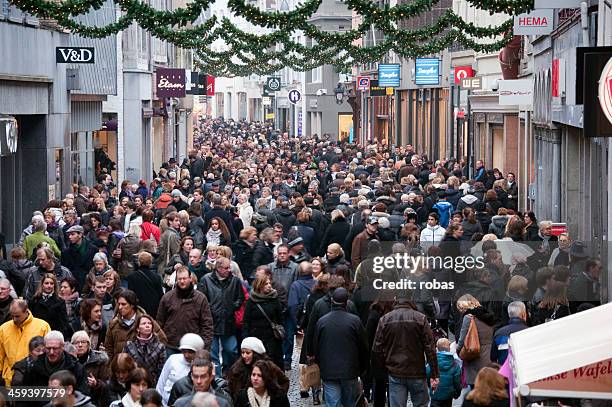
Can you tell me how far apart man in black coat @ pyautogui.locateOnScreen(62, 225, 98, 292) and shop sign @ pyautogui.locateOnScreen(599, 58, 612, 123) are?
7493mm

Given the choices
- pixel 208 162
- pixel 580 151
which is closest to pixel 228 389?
pixel 580 151

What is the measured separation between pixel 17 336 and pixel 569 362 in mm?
6109

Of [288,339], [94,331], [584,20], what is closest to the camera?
[94,331]

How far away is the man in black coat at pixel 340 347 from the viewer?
14219 mm

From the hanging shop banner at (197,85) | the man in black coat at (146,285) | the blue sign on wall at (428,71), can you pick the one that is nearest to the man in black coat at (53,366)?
the man in black coat at (146,285)

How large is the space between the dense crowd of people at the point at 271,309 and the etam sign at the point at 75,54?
24.3 feet

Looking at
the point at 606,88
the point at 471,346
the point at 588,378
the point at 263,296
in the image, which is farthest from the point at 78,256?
the point at 588,378

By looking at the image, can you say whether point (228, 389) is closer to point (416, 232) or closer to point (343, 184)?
point (416, 232)

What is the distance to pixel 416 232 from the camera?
2159 centimetres

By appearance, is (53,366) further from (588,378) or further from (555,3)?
(555,3)

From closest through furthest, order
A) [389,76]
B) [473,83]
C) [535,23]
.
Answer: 1. [535,23]
2. [473,83]
3. [389,76]

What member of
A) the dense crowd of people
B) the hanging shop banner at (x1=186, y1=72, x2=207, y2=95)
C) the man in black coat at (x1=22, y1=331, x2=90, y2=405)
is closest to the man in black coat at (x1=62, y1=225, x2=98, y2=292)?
the dense crowd of people

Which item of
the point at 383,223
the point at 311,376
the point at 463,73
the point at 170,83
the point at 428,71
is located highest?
the point at 428,71

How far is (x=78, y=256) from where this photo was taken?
19.1 metres
